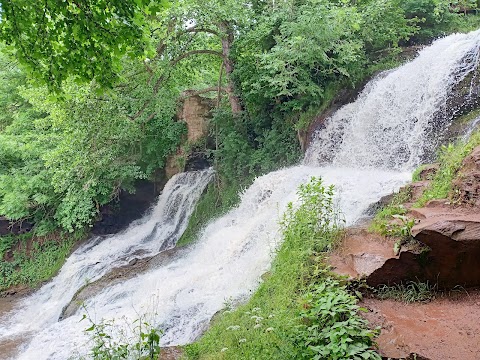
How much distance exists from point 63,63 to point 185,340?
408 cm

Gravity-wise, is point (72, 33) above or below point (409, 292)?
above

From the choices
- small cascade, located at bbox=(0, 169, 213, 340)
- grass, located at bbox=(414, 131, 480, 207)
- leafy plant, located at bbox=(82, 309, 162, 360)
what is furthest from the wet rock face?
small cascade, located at bbox=(0, 169, 213, 340)

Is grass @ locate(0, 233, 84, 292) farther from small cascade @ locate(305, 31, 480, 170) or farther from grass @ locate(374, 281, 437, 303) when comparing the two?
grass @ locate(374, 281, 437, 303)

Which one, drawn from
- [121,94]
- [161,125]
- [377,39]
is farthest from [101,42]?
[161,125]

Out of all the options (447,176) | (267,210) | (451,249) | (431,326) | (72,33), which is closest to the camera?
(431,326)

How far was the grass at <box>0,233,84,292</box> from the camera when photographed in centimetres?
1312

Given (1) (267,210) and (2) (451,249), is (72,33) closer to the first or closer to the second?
(2) (451,249)

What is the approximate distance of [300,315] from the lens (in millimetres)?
3691

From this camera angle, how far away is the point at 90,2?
348 centimetres

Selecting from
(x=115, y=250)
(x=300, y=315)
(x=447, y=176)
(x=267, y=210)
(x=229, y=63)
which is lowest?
(x=115, y=250)

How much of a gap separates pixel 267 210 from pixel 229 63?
5.49 metres

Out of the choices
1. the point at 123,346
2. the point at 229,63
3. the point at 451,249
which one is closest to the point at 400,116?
→ the point at 451,249

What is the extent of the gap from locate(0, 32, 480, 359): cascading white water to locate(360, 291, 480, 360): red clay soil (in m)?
2.32

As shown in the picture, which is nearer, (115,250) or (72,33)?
(72,33)
